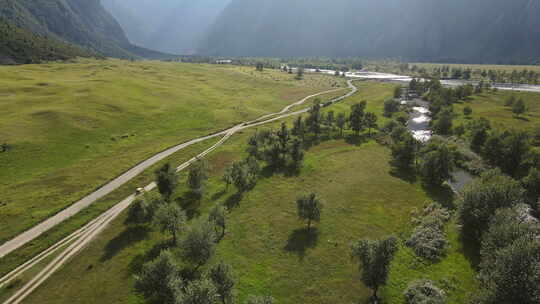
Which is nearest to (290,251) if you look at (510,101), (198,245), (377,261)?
(377,261)

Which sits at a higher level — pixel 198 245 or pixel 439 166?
pixel 439 166

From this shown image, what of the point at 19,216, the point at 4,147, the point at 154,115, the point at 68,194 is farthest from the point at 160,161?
the point at 154,115

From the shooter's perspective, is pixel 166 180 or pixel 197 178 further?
pixel 197 178

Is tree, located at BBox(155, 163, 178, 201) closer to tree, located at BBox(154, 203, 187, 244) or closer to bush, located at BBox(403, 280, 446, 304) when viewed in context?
tree, located at BBox(154, 203, 187, 244)

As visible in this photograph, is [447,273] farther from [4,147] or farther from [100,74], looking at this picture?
[100,74]

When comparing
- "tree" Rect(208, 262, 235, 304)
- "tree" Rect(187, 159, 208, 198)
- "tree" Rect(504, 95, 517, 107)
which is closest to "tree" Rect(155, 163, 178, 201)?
"tree" Rect(187, 159, 208, 198)

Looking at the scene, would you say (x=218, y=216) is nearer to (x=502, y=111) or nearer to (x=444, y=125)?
(x=444, y=125)

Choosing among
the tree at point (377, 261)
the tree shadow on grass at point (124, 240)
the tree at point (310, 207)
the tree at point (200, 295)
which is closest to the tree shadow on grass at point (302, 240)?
the tree at point (310, 207)
